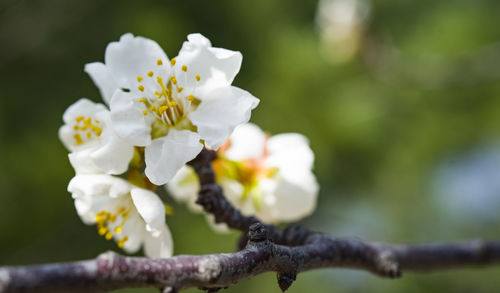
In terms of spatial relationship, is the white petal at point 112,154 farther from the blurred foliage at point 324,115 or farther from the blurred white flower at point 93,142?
the blurred foliage at point 324,115

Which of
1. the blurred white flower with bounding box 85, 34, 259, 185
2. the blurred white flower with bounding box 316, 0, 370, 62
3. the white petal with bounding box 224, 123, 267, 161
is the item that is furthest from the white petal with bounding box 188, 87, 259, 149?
the blurred white flower with bounding box 316, 0, 370, 62

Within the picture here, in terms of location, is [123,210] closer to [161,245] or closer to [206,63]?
[161,245]

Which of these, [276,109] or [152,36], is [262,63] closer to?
[276,109]

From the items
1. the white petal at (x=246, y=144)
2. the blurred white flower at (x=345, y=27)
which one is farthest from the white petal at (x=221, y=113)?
the blurred white flower at (x=345, y=27)

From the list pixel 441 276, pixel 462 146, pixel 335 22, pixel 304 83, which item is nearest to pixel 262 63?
pixel 304 83

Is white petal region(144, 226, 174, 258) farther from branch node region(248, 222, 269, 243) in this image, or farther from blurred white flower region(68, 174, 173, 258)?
branch node region(248, 222, 269, 243)

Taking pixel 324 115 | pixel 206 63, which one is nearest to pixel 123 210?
pixel 206 63
